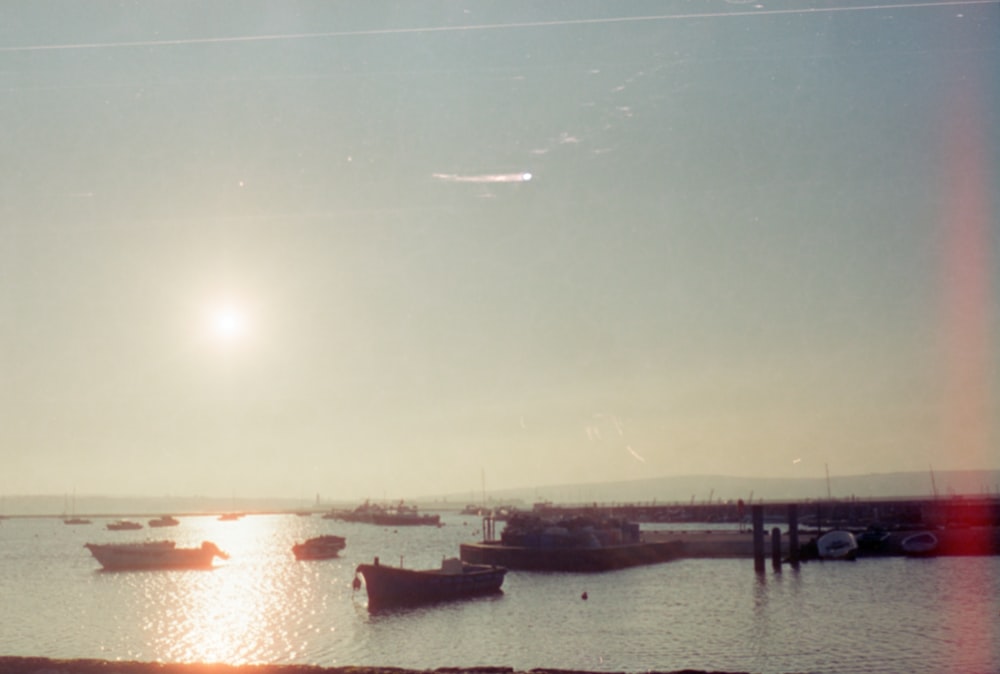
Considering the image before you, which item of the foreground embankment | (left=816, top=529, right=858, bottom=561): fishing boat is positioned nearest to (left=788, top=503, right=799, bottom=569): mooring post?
(left=816, top=529, right=858, bottom=561): fishing boat

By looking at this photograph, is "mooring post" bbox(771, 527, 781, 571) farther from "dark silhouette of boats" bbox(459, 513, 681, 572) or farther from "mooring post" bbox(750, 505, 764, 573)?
"dark silhouette of boats" bbox(459, 513, 681, 572)

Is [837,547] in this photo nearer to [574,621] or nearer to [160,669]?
[574,621]

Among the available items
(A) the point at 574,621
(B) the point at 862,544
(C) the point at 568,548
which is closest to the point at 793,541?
(B) the point at 862,544

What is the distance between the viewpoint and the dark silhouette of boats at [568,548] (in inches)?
3573

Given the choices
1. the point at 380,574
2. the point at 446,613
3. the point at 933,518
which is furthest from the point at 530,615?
the point at 933,518

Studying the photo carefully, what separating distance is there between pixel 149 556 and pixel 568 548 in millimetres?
53769

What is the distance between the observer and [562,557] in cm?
9081

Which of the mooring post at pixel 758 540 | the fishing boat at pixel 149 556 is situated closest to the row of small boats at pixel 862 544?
the mooring post at pixel 758 540

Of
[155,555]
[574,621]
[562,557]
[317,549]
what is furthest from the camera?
[317,549]

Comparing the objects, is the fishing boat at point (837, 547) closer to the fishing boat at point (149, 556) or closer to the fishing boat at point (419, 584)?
the fishing boat at point (419, 584)

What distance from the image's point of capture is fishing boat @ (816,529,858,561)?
97.6 metres

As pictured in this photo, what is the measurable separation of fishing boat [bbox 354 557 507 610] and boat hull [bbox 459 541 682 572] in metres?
21.6

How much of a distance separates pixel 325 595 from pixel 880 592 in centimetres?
4432

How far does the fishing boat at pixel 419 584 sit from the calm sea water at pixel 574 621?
1388 millimetres
